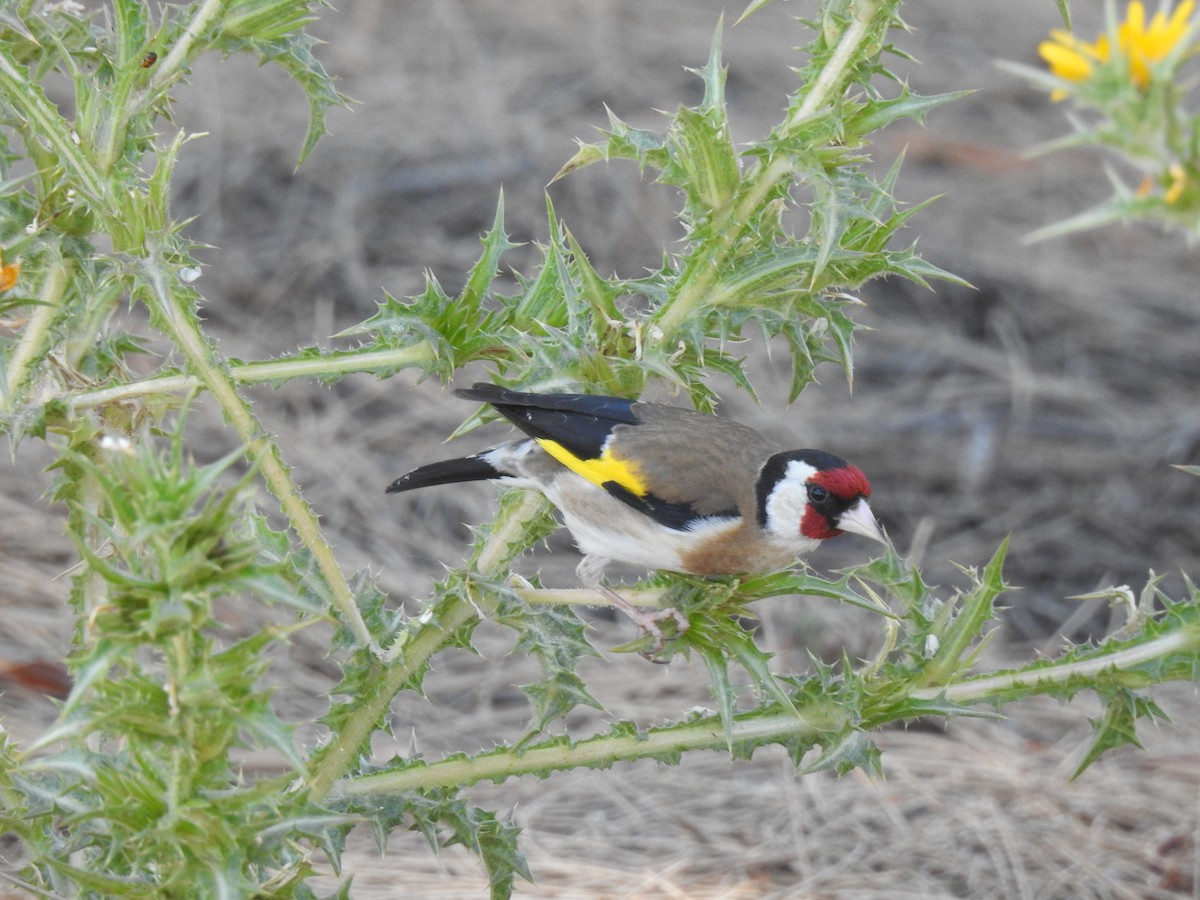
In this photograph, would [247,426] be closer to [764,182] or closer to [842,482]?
[764,182]

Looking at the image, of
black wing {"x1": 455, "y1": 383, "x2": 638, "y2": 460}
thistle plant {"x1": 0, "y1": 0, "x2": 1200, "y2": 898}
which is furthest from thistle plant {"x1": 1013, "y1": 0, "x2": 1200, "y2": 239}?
black wing {"x1": 455, "y1": 383, "x2": 638, "y2": 460}

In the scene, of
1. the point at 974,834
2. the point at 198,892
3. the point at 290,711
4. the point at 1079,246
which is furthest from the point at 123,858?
the point at 1079,246

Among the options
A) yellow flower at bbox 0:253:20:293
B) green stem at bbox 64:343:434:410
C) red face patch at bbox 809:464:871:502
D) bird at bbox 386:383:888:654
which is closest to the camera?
yellow flower at bbox 0:253:20:293

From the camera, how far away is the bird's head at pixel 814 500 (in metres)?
3.20

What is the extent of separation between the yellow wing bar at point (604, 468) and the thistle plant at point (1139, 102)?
1.80 metres

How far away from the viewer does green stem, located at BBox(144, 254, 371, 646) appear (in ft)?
7.72

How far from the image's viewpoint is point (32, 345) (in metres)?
2.43

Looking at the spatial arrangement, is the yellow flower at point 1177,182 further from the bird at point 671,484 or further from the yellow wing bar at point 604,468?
the yellow wing bar at point 604,468

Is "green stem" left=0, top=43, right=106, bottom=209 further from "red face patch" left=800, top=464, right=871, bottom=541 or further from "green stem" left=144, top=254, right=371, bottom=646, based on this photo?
A: "red face patch" left=800, top=464, right=871, bottom=541

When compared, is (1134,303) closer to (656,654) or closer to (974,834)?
(974,834)

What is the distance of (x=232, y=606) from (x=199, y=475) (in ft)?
9.42

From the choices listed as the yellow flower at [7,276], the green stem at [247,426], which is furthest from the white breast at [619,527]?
the yellow flower at [7,276]

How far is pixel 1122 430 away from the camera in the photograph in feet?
19.2

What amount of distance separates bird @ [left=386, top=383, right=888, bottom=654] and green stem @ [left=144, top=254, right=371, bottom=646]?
68cm
